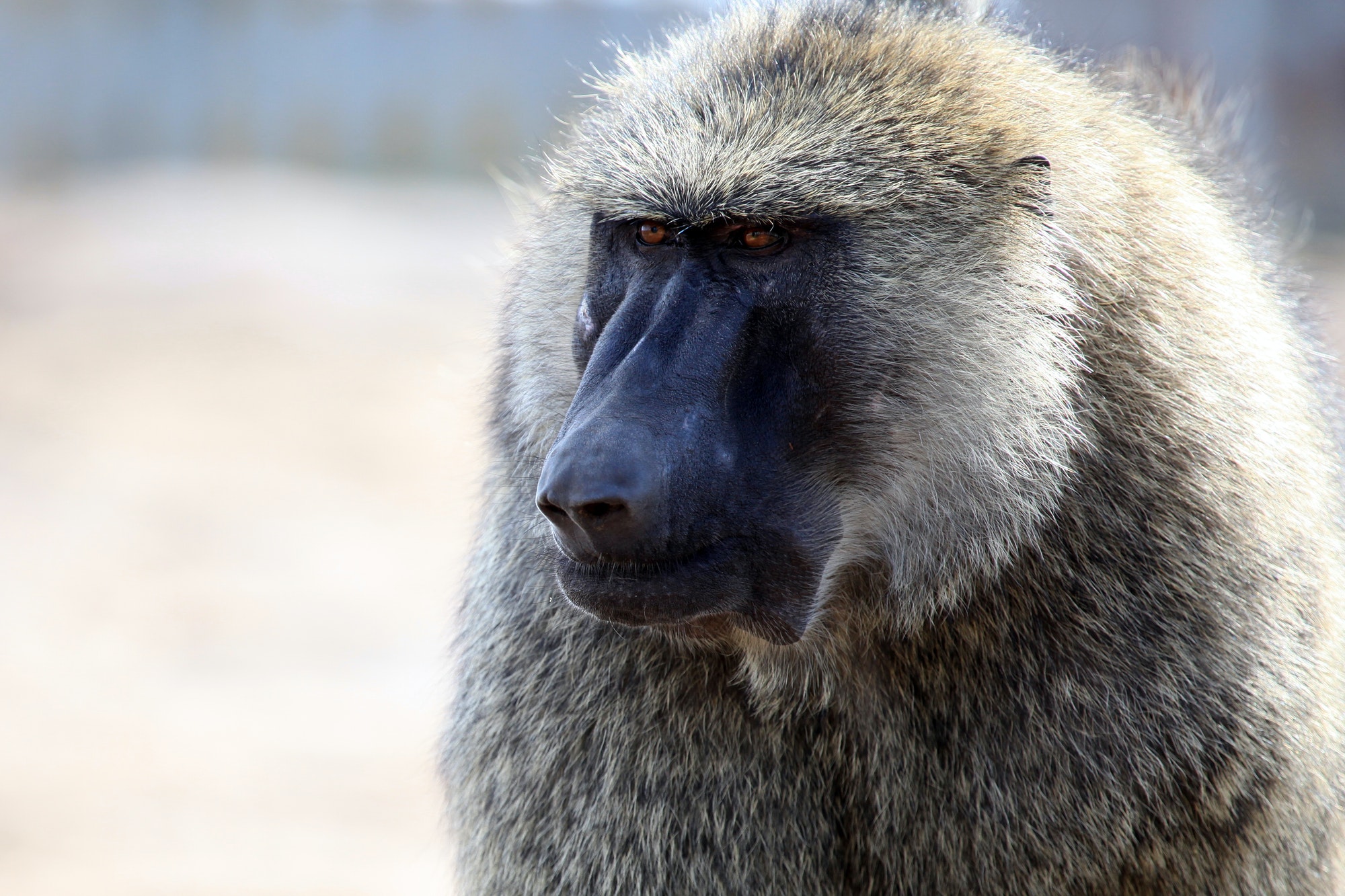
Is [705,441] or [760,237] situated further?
[760,237]

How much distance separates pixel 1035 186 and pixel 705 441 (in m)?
0.78

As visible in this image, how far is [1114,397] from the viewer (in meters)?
2.54

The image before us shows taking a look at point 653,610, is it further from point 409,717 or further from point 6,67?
point 6,67

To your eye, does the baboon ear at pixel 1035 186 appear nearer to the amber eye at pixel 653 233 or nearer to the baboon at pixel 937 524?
the baboon at pixel 937 524

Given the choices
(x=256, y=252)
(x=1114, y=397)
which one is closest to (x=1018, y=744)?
(x=1114, y=397)

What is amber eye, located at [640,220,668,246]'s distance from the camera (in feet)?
8.33

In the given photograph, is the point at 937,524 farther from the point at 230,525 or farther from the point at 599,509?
the point at 230,525

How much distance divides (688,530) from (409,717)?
183 inches

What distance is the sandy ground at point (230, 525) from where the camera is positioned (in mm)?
5379

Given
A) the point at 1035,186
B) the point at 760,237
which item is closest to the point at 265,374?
the point at 760,237

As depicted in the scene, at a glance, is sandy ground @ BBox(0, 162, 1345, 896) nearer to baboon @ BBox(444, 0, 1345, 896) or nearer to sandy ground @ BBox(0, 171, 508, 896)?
sandy ground @ BBox(0, 171, 508, 896)

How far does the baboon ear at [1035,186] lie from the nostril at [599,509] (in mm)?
930

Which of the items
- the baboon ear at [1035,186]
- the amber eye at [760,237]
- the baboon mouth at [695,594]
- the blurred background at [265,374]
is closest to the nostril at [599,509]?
the baboon mouth at [695,594]

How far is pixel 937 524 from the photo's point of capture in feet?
8.20
